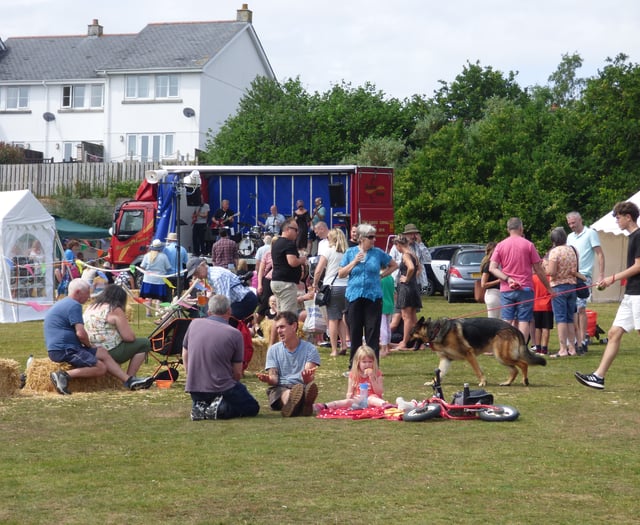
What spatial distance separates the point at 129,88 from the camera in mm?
65062

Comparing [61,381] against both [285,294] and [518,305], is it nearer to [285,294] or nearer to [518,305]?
[285,294]

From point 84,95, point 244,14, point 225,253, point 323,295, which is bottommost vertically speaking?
point 323,295

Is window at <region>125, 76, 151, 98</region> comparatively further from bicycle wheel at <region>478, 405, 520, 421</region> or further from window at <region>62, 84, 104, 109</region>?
bicycle wheel at <region>478, 405, 520, 421</region>

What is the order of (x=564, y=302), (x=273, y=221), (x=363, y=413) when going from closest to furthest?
(x=363, y=413), (x=564, y=302), (x=273, y=221)

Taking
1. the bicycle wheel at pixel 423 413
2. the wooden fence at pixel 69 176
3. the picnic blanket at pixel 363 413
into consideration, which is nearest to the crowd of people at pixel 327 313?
the picnic blanket at pixel 363 413

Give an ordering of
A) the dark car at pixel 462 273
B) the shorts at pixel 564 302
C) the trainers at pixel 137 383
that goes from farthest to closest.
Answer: the dark car at pixel 462 273
the shorts at pixel 564 302
the trainers at pixel 137 383

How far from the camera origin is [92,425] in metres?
9.45

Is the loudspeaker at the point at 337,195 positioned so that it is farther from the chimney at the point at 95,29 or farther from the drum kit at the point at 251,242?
the chimney at the point at 95,29

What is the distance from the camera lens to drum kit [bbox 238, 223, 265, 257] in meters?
27.8

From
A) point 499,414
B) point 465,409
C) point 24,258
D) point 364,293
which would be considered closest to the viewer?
point 499,414

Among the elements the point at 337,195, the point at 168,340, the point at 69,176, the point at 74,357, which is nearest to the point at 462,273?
the point at 337,195

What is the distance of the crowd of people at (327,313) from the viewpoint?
32.5ft

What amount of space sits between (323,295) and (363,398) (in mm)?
4621

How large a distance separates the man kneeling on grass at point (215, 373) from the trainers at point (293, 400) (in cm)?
30
